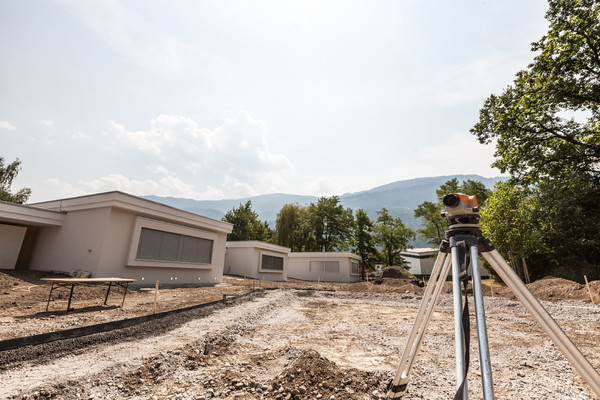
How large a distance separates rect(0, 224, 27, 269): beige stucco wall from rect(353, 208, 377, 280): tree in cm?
3902

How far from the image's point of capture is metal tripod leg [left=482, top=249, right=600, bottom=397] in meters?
1.52

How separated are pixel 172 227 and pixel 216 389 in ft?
51.8

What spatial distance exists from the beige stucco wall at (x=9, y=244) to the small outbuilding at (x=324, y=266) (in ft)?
91.7

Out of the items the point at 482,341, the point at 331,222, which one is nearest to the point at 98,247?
the point at 482,341

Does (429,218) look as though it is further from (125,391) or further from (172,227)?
(125,391)

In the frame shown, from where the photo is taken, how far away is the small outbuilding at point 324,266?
115ft

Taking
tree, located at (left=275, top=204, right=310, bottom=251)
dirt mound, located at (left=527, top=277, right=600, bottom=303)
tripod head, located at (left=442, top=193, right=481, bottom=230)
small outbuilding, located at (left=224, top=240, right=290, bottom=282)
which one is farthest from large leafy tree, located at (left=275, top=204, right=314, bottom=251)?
tripod head, located at (left=442, top=193, right=481, bottom=230)

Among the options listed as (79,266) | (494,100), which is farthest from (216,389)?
(494,100)

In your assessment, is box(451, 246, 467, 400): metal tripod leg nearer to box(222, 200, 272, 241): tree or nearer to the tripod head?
the tripod head

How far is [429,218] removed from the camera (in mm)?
48000

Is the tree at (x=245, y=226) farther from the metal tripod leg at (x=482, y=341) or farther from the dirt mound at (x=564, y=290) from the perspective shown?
the metal tripod leg at (x=482, y=341)

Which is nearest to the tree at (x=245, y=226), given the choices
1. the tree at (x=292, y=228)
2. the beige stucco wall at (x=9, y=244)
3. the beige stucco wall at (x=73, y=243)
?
the tree at (x=292, y=228)

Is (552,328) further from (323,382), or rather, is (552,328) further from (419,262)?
(419,262)

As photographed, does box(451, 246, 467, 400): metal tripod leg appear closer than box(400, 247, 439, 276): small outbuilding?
Yes
